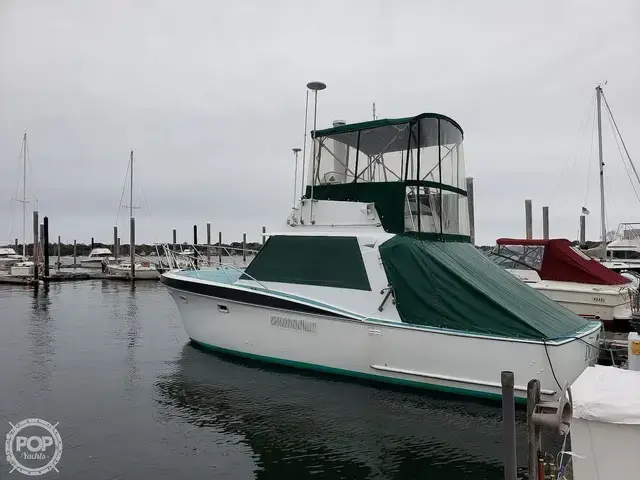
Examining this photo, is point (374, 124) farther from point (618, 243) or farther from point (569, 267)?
point (618, 243)

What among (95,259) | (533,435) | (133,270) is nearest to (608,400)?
(533,435)

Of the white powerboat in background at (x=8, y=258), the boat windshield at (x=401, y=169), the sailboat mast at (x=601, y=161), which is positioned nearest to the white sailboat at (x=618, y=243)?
the sailboat mast at (x=601, y=161)

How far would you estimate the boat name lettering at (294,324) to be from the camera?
9242mm

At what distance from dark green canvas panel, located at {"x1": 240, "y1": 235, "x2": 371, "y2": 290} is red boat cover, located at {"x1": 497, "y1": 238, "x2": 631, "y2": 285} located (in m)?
8.44

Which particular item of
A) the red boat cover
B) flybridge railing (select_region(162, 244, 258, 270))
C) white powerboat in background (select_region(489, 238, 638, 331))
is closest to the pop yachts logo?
flybridge railing (select_region(162, 244, 258, 270))

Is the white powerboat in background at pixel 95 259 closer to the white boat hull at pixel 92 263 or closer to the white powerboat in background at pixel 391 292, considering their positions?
the white boat hull at pixel 92 263

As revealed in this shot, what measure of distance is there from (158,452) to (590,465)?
5.17 m

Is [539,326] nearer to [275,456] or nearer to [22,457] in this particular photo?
[275,456]

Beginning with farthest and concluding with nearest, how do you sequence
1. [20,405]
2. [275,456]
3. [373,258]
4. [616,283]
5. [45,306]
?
[45,306] → [616,283] → [373,258] → [20,405] → [275,456]

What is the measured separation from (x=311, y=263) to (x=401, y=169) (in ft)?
8.33

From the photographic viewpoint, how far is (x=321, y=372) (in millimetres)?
9445

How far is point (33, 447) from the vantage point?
6844 mm

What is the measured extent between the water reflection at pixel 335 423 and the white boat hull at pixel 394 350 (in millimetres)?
330

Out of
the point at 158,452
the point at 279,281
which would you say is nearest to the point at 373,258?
the point at 279,281
